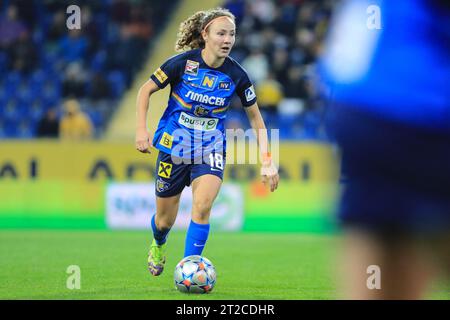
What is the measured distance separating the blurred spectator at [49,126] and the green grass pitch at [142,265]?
246 centimetres

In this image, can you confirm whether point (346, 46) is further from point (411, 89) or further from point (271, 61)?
point (271, 61)

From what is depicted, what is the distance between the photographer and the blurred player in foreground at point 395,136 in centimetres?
204

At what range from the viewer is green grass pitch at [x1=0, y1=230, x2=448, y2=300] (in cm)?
673

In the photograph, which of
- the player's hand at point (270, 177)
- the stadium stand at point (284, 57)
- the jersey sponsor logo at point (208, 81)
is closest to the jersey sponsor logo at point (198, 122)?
the jersey sponsor logo at point (208, 81)

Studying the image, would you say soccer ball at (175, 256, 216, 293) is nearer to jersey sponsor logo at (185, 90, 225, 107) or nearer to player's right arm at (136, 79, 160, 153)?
player's right arm at (136, 79, 160, 153)

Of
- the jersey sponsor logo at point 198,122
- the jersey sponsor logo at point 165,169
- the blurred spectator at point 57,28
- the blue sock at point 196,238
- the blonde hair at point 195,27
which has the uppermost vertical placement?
the blurred spectator at point 57,28

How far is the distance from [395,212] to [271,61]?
15.0 meters

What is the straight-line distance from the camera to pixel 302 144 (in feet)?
45.7

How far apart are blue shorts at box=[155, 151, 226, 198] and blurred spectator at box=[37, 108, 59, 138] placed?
8.36 meters

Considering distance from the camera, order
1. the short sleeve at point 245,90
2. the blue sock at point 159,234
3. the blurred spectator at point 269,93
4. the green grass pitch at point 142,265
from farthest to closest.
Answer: the blurred spectator at point 269,93, the blue sock at point 159,234, the short sleeve at point 245,90, the green grass pitch at point 142,265

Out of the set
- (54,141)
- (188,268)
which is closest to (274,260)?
(188,268)

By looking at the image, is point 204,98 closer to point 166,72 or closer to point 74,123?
point 166,72

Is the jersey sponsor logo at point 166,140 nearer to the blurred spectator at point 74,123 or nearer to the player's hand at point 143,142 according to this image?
the player's hand at point 143,142

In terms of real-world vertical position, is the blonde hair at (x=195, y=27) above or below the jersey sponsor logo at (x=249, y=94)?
above
